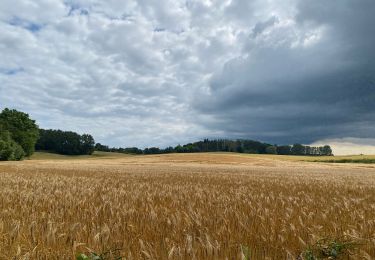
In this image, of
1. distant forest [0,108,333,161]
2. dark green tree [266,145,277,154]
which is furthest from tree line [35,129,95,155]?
dark green tree [266,145,277,154]

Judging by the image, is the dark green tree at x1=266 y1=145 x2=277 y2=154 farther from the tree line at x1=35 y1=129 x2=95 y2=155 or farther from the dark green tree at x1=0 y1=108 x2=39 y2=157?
the dark green tree at x1=0 y1=108 x2=39 y2=157

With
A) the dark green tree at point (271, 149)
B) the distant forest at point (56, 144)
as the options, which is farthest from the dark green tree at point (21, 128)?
the dark green tree at point (271, 149)

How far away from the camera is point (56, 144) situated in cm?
13425

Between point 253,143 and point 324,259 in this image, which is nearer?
point 324,259

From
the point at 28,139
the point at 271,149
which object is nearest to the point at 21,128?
the point at 28,139

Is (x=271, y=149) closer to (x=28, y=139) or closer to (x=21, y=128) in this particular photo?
(x=28, y=139)

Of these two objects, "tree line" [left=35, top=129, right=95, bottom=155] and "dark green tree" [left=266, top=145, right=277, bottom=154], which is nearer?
"tree line" [left=35, top=129, right=95, bottom=155]

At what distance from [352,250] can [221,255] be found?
131 cm

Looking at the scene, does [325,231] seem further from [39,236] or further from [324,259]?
[39,236]

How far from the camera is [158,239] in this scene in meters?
3.73

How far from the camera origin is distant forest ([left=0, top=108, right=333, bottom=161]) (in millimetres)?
81312

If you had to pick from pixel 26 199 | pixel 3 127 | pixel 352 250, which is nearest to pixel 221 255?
pixel 352 250

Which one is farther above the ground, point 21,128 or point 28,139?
point 21,128

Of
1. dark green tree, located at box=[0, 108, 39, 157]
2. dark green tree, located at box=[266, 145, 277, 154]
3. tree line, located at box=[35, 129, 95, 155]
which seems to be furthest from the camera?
dark green tree, located at box=[266, 145, 277, 154]
